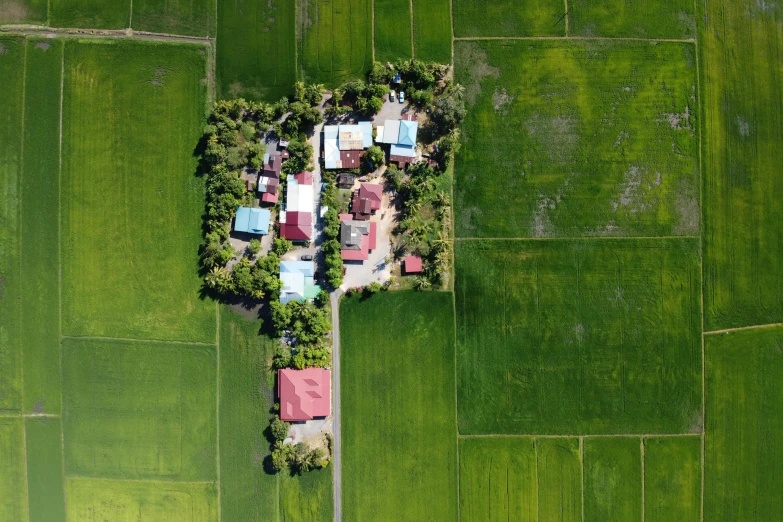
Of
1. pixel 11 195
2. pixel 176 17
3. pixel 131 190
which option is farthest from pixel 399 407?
pixel 176 17

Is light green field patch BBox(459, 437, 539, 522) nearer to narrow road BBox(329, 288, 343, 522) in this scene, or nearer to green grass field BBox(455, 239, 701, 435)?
green grass field BBox(455, 239, 701, 435)

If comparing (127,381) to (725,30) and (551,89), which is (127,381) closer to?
(551,89)

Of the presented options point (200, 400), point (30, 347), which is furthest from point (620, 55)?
point (30, 347)

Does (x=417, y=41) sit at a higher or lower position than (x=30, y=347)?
higher

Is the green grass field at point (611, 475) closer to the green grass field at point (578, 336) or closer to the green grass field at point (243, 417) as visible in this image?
the green grass field at point (578, 336)

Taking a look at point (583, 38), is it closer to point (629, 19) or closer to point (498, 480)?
point (629, 19)

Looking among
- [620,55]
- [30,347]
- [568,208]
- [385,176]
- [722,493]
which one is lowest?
[722,493]

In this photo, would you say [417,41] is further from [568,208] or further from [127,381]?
[127,381]
